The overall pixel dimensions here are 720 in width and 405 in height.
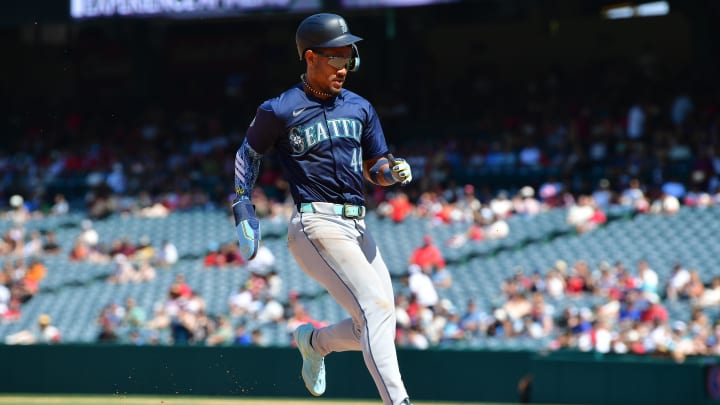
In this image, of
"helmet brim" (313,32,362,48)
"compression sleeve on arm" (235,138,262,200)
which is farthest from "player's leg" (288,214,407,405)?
"helmet brim" (313,32,362,48)

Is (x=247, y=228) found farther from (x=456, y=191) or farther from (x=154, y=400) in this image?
(x=456, y=191)

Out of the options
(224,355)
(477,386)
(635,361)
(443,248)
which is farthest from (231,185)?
(635,361)

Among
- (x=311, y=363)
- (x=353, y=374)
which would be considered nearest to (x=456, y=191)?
(x=353, y=374)

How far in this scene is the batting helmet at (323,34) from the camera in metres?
5.75

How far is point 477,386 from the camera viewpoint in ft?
43.5

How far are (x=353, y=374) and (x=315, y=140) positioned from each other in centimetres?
822

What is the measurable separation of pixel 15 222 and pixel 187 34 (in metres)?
8.71

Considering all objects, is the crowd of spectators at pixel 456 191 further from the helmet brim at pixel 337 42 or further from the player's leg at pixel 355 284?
the helmet brim at pixel 337 42

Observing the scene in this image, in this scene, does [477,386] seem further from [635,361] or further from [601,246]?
[601,246]

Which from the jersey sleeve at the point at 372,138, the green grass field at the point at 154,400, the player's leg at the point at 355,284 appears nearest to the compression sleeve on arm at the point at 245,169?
the player's leg at the point at 355,284

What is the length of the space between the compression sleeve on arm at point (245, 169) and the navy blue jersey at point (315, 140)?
6cm

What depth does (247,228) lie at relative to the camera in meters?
5.78

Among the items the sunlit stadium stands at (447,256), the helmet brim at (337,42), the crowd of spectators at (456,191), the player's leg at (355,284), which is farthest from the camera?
the sunlit stadium stands at (447,256)

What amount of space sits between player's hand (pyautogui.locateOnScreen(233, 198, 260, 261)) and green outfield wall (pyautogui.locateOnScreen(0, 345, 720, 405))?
6.74 m
